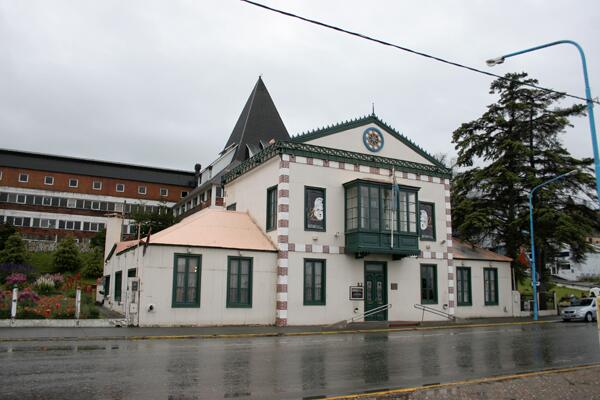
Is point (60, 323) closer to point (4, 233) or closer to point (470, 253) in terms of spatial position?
point (470, 253)

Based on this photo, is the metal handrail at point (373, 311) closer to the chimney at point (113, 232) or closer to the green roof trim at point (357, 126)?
the green roof trim at point (357, 126)

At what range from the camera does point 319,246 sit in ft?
83.1

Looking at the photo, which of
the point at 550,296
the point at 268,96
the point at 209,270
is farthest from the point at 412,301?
the point at 268,96

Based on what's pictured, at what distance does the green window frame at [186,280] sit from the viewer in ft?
73.3

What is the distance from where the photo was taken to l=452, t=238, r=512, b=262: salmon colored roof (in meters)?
31.7

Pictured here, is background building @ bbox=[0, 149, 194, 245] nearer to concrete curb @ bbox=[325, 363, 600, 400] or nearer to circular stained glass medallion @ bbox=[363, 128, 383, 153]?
circular stained glass medallion @ bbox=[363, 128, 383, 153]

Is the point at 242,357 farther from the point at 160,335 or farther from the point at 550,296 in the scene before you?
the point at 550,296

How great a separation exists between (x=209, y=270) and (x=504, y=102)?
24.4m

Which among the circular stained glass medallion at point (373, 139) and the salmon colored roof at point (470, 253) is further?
the salmon colored roof at point (470, 253)

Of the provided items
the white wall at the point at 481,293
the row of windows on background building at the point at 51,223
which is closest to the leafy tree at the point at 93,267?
the row of windows on background building at the point at 51,223

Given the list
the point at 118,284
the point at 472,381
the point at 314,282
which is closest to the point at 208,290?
the point at 314,282

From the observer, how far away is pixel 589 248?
33.4 meters

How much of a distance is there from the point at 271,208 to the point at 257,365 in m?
15.6

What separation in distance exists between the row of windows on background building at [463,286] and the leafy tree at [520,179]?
12.1 ft
